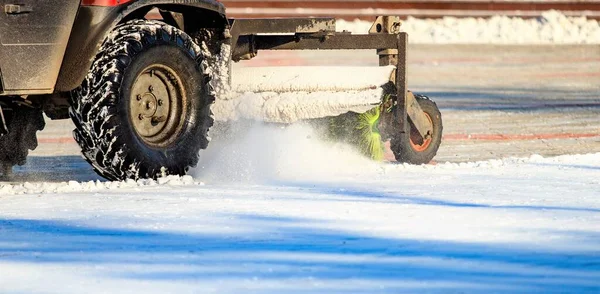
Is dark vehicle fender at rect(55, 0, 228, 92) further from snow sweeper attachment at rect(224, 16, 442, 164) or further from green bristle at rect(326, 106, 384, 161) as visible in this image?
green bristle at rect(326, 106, 384, 161)

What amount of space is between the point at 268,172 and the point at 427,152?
74.4 inches

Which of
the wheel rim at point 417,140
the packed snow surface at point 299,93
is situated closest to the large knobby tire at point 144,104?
the packed snow surface at point 299,93

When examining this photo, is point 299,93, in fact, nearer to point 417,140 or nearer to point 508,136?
point 417,140

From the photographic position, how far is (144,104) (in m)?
8.52

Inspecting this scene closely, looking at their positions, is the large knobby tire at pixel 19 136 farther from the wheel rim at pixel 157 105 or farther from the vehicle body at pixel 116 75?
the wheel rim at pixel 157 105

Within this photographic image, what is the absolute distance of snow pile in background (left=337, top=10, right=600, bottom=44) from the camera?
28.7 meters

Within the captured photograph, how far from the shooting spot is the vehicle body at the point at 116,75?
7781 mm

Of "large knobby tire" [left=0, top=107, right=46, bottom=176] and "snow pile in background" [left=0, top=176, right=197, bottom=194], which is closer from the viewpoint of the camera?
"snow pile in background" [left=0, top=176, right=197, bottom=194]

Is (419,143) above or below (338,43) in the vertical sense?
below

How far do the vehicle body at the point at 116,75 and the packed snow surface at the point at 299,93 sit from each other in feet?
1.99

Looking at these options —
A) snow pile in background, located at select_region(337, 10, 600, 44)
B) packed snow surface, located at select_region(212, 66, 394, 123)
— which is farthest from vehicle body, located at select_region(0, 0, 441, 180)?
snow pile in background, located at select_region(337, 10, 600, 44)

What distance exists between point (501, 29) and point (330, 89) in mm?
20049

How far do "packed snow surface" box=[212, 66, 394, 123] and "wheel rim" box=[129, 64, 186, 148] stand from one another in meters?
1.01

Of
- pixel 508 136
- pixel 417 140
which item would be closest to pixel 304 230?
pixel 417 140
